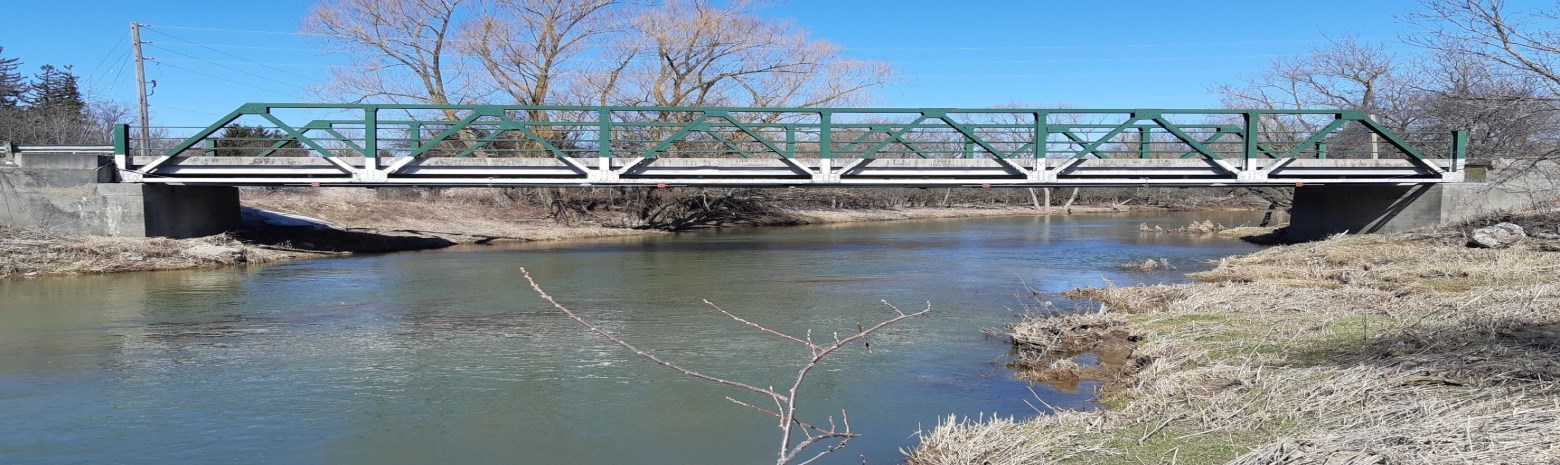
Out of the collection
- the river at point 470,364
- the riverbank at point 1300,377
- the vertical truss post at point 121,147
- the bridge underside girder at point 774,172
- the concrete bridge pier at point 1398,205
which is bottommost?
the river at point 470,364

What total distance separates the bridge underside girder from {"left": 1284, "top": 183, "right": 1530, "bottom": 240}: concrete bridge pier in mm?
450

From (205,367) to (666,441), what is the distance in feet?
17.2

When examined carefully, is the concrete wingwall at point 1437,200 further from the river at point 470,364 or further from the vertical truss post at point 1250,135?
the river at point 470,364

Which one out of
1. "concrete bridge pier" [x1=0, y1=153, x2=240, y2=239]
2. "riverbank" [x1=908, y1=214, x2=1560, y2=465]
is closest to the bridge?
"concrete bridge pier" [x1=0, y1=153, x2=240, y2=239]

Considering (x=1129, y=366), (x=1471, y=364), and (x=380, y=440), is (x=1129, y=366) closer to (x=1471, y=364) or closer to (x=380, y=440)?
(x=1471, y=364)

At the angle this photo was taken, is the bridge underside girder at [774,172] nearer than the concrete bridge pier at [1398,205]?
Yes

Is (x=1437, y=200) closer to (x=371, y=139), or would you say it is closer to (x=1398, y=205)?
(x=1398, y=205)

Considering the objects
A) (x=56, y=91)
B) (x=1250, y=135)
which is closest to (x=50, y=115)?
(x=56, y=91)

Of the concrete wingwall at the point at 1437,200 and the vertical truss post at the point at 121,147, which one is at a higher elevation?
the vertical truss post at the point at 121,147

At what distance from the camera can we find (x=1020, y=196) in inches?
2495

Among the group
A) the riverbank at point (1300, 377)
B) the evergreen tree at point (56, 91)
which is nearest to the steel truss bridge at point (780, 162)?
the riverbank at point (1300, 377)

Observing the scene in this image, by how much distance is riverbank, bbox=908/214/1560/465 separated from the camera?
4.84 metres

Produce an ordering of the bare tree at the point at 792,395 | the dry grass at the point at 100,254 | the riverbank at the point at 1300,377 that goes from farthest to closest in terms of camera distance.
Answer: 1. the dry grass at the point at 100,254
2. the riverbank at the point at 1300,377
3. the bare tree at the point at 792,395

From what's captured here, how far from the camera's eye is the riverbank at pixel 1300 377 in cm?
484
